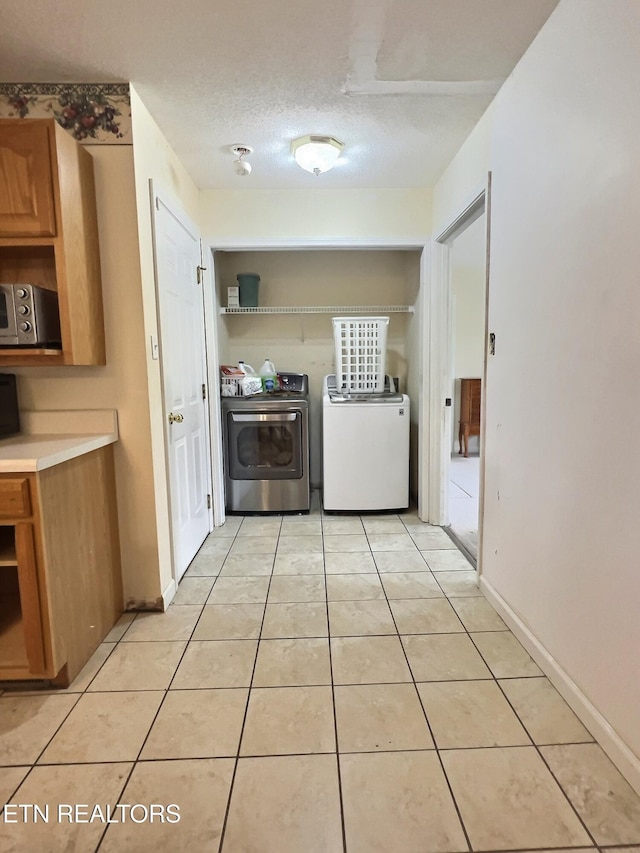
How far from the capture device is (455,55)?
168cm

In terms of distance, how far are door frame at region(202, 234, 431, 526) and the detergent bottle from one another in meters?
0.40

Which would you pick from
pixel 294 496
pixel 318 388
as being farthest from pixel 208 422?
pixel 318 388

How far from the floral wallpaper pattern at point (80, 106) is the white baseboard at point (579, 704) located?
253cm

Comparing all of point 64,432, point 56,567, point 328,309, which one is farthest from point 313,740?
point 328,309

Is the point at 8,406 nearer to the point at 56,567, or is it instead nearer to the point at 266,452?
the point at 56,567

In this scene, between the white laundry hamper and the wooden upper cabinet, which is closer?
the wooden upper cabinet

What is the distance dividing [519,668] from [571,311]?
1.26 m

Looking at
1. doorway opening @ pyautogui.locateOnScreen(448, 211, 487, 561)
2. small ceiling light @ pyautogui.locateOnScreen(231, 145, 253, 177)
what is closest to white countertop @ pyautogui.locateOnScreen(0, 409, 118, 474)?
small ceiling light @ pyautogui.locateOnScreen(231, 145, 253, 177)

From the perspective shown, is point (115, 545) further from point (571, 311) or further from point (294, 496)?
point (571, 311)

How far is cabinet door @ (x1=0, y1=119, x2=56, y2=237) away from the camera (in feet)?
5.30

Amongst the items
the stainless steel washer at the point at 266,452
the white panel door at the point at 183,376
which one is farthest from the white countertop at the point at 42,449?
the stainless steel washer at the point at 266,452

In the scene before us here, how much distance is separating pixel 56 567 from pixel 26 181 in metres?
1.39

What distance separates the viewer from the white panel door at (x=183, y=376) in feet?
7.22

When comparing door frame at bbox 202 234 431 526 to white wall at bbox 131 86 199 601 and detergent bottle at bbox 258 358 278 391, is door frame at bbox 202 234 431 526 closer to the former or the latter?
detergent bottle at bbox 258 358 278 391
